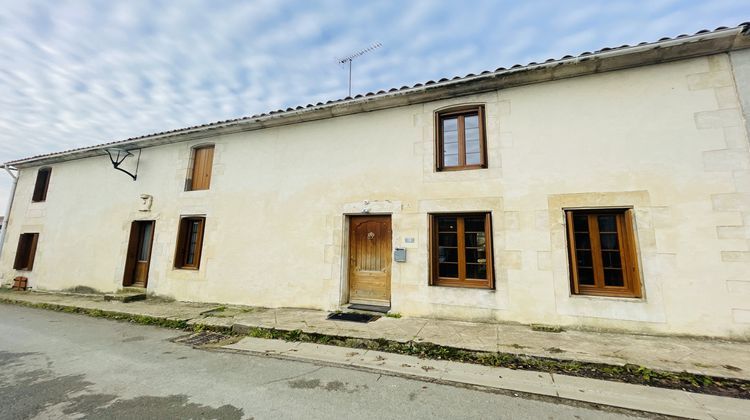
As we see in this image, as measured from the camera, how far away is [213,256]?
7391mm

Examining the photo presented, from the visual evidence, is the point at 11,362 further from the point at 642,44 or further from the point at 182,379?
the point at 642,44

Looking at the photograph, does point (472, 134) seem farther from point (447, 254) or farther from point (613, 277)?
point (613, 277)

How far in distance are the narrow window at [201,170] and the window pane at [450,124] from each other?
20.6 ft

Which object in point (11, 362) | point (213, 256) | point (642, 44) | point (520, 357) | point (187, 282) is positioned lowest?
point (11, 362)

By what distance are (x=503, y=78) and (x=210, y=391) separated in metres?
6.48

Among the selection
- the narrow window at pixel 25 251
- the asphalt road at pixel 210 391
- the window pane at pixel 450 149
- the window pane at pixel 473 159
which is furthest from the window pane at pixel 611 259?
the narrow window at pixel 25 251

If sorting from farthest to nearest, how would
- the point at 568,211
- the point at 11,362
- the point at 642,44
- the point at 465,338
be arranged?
the point at 568,211 < the point at 642,44 < the point at 465,338 < the point at 11,362

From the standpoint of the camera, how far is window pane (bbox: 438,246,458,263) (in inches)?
222

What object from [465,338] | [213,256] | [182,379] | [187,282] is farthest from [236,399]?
[187,282]

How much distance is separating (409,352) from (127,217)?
9239mm

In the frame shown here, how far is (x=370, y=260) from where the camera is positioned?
632 cm

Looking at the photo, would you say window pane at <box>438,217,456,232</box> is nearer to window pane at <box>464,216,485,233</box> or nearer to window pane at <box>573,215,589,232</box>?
window pane at <box>464,216,485,233</box>

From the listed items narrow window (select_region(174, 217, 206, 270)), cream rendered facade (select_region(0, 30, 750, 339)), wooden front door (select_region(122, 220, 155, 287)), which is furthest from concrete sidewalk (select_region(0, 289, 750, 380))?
wooden front door (select_region(122, 220, 155, 287))

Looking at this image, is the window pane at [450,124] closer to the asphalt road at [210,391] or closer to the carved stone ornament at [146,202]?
the asphalt road at [210,391]
